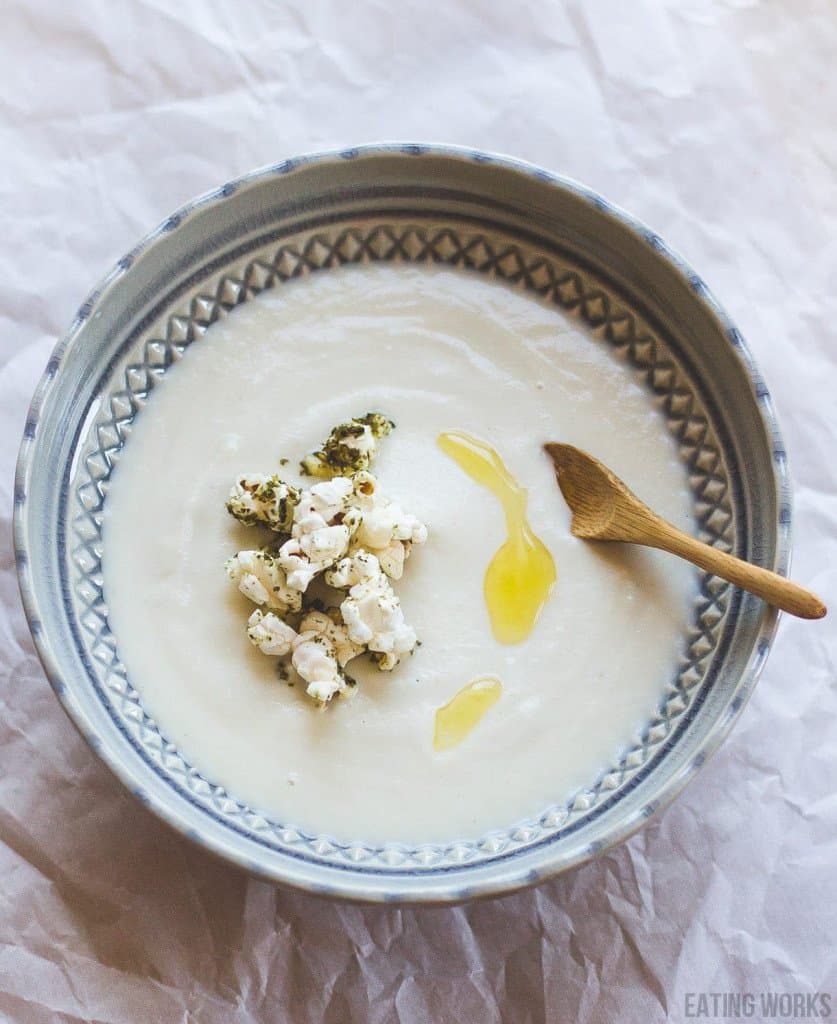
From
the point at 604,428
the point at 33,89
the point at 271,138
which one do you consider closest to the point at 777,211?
the point at 604,428

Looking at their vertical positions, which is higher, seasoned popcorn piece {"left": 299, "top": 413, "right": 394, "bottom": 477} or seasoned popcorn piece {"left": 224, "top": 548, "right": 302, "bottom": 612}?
seasoned popcorn piece {"left": 299, "top": 413, "right": 394, "bottom": 477}

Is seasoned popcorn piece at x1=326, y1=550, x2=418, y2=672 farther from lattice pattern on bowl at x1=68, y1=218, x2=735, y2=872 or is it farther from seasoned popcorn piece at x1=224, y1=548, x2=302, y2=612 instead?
lattice pattern on bowl at x1=68, y1=218, x2=735, y2=872

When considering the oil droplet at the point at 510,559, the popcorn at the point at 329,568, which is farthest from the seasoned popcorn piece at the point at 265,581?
the oil droplet at the point at 510,559

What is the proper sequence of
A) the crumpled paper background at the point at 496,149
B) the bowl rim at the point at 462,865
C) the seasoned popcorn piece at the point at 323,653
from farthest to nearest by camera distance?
1. the crumpled paper background at the point at 496,149
2. the seasoned popcorn piece at the point at 323,653
3. the bowl rim at the point at 462,865

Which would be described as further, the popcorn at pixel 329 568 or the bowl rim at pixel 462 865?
the popcorn at pixel 329 568

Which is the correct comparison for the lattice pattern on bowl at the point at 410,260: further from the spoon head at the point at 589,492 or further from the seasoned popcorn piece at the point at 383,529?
the seasoned popcorn piece at the point at 383,529

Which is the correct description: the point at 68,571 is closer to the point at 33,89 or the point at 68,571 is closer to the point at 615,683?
the point at 615,683

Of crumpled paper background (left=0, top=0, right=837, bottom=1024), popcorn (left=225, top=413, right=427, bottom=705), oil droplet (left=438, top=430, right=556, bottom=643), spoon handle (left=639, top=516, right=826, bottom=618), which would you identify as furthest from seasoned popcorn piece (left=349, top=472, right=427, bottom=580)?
crumpled paper background (left=0, top=0, right=837, bottom=1024)
